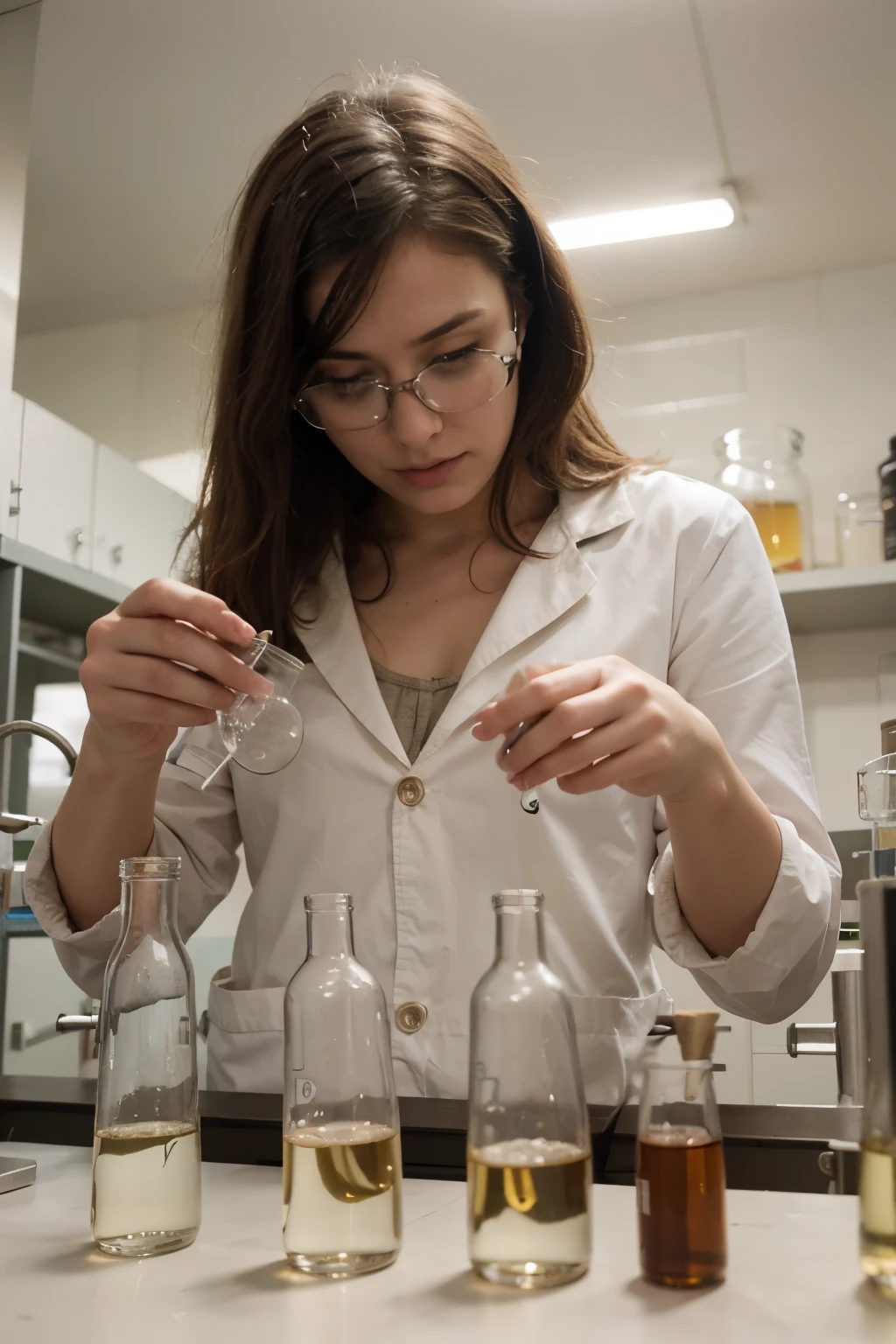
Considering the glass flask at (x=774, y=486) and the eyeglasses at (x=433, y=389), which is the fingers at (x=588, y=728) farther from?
the glass flask at (x=774, y=486)

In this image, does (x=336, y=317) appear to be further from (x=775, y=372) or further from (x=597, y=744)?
(x=775, y=372)

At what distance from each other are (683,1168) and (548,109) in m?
3.06

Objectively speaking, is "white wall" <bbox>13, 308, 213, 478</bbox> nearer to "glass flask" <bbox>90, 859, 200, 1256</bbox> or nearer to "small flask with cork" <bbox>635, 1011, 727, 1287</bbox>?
"glass flask" <bbox>90, 859, 200, 1256</bbox>

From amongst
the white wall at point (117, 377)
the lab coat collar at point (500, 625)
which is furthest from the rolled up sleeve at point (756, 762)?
the white wall at point (117, 377)

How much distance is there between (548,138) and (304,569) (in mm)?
2311

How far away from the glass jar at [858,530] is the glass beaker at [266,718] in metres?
2.66

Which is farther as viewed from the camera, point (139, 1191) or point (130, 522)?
point (130, 522)

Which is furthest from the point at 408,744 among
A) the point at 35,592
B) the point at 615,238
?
the point at 615,238

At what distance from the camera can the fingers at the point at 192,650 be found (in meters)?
0.83

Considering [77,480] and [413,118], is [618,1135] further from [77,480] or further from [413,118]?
[77,480]

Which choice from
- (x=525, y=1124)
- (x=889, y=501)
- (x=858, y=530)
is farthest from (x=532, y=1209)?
(x=858, y=530)

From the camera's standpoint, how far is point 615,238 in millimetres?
3572

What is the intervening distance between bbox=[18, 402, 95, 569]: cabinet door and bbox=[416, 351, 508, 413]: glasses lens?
6.96ft

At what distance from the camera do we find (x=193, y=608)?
0.82 meters
